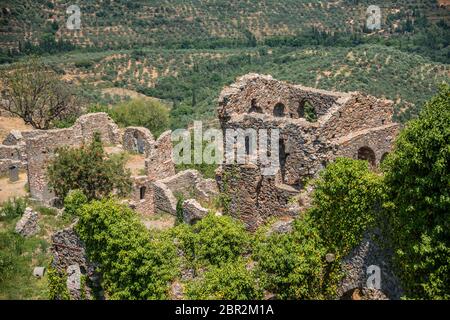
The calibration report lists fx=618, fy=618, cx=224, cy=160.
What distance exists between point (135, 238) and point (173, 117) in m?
41.2

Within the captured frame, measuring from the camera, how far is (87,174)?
2625cm

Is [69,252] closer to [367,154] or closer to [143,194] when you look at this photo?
[367,154]

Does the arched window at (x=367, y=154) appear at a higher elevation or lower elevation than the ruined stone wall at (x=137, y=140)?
higher

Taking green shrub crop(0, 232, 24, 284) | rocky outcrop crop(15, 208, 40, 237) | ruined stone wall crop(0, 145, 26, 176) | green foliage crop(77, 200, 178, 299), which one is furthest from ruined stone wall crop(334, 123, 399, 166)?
ruined stone wall crop(0, 145, 26, 176)

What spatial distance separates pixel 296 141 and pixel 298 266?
527 centimetres

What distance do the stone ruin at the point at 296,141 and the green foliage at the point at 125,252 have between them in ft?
13.5

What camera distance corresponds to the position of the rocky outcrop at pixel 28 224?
24.5 m

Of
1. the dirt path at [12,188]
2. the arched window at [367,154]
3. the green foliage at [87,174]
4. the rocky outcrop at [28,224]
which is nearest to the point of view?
the arched window at [367,154]

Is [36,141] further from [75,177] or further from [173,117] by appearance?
[173,117]

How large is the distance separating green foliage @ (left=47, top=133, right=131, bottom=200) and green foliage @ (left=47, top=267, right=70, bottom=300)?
9391 millimetres

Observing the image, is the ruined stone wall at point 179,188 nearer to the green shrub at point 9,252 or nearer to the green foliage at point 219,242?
the green shrub at point 9,252

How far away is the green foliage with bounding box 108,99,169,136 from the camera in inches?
1710

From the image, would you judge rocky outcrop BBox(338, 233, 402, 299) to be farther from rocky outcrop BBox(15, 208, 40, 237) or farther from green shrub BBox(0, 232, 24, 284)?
rocky outcrop BBox(15, 208, 40, 237)

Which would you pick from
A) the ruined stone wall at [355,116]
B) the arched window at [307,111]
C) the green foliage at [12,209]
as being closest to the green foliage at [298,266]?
the ruined stone wall at [355,116]
